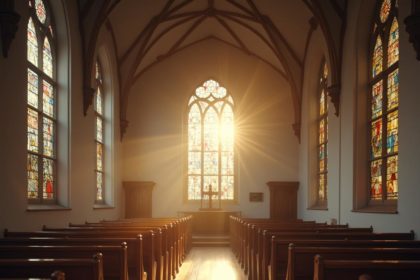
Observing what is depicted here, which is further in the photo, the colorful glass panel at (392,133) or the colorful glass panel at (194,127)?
the colorful glass panel at (194,127)

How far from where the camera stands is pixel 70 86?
440 inches

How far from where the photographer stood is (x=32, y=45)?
986 centimetres

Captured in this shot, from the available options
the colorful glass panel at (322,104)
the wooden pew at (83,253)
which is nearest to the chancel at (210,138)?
the wooden pew at (83,253)

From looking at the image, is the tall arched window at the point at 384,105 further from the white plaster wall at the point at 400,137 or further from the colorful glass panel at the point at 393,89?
the white plaster wall at the point at 400,137

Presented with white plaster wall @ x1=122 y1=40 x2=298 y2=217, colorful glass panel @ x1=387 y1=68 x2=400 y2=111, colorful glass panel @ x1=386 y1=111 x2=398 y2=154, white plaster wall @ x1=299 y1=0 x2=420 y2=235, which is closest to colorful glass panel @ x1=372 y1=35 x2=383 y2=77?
white plaster wall @ x1=299 y1=0 x2=420 y2=235

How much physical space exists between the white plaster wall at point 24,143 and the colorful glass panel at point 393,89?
22.2ft

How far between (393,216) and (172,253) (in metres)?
4.24

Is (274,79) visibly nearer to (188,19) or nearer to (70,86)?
(188,19)

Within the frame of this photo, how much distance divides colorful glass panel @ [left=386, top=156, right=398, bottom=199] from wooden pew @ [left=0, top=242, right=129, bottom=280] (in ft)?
19.5

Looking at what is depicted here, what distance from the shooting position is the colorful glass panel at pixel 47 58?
34.4 ft

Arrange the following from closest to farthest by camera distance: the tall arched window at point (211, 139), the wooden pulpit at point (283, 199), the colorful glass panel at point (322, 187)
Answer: the colorful glass panel at point (322, 187) → the wooden pulpit at point (283, 199) → the tall arched window at point (211, 139)

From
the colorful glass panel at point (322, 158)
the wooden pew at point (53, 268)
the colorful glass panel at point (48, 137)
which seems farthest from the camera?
the colorful glass panel at point (322, 158)

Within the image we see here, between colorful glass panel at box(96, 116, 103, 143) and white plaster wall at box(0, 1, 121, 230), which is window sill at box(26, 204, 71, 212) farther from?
colorful glass panel at box(96, 116, 103, 143)

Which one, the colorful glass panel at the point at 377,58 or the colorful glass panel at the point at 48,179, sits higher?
the colorful glass panel at the point at 377,58
